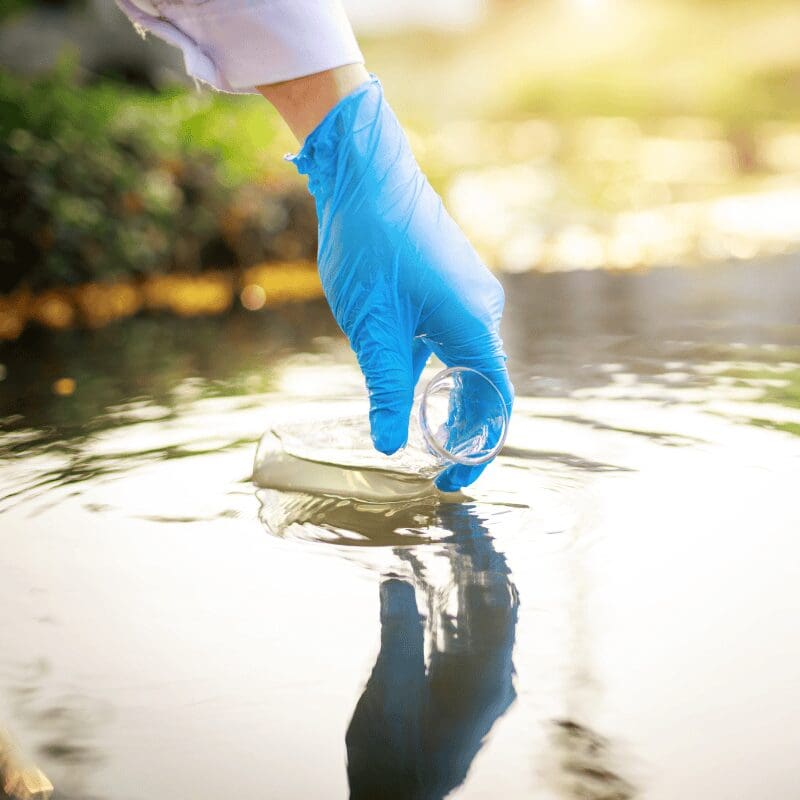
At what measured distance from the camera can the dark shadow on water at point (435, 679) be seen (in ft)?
4.11

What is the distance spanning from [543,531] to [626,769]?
817 millimetres

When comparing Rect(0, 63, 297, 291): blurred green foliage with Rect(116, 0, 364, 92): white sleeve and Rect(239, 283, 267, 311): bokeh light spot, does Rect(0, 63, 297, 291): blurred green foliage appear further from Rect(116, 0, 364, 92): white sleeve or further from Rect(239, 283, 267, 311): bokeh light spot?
Rect(116, 0, 364, 92): white sleeve

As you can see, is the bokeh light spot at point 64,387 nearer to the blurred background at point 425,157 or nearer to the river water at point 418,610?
the blurred background at point 425,157

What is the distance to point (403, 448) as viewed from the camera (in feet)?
7.36

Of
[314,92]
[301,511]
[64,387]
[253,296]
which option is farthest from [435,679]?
[253,296]

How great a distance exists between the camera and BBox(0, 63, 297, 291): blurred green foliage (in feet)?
17.6

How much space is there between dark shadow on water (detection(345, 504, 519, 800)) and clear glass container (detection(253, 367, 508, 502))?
0.22 metres

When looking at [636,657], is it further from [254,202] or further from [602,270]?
[602,270]

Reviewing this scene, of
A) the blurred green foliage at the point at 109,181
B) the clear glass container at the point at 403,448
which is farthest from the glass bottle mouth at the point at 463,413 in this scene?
the blurred green foliage at the point at 109,181

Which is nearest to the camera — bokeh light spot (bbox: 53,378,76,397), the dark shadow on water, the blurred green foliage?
the dark shadow on water

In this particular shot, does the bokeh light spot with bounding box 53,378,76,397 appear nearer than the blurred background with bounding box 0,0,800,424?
Yes

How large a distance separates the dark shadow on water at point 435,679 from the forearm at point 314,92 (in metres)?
0.87

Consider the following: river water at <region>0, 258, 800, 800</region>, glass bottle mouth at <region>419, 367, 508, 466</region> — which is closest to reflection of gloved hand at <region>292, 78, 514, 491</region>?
glass bottle mouth at <region>419, 367, 508, 466</region>

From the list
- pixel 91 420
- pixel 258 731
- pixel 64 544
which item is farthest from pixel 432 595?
pixel 91 420
